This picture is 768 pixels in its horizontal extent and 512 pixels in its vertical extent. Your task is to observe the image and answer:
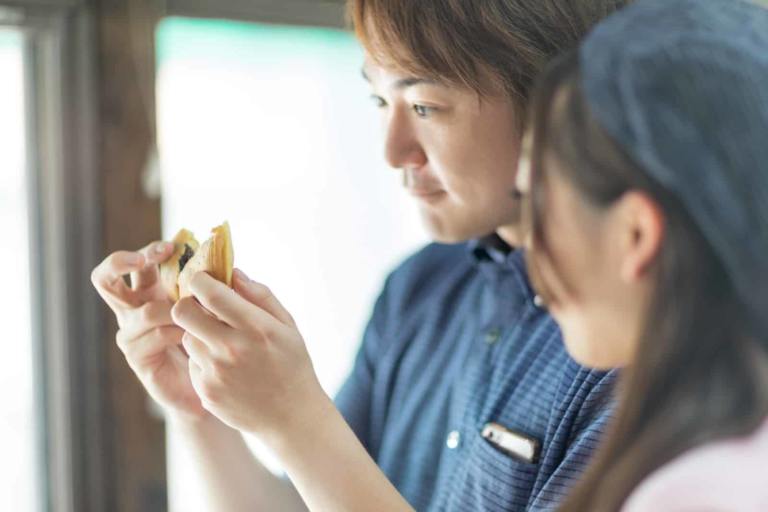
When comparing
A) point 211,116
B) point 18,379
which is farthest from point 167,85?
point 18,379

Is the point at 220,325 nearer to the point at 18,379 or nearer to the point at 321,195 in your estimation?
the point at 18,379

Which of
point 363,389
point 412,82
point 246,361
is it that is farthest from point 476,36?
point 363,389

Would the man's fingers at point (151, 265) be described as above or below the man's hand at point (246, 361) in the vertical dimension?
above

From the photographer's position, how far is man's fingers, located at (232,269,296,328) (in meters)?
0.88

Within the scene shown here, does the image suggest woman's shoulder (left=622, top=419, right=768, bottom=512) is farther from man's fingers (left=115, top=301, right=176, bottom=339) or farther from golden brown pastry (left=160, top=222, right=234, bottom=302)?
man's fingers (left=115, top=301, right=176, bottom=339)

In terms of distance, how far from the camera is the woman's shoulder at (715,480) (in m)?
0.55

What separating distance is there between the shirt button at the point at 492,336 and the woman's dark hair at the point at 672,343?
0.49 m

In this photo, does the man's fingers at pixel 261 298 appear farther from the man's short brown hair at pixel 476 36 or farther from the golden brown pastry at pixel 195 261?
the man's short brown hair at pixel 476 36

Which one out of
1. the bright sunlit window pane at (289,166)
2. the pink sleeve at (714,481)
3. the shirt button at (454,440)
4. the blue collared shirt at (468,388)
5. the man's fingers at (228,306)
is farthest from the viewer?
the bright sunlit window pane at (289,166)

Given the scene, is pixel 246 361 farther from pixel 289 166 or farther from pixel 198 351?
pixel 289 166

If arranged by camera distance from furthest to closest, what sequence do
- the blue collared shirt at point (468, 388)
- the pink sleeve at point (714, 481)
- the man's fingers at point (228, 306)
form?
the blue collared shirt at point (468, 388), the man's fingers at point (228, 306), the pink sleeve at point (714, 481)

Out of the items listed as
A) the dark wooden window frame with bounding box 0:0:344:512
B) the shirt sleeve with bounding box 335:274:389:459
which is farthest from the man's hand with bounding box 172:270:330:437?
the dark wooden window frame with bounding box 0:0:344:512

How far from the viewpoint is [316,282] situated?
2.00 metres

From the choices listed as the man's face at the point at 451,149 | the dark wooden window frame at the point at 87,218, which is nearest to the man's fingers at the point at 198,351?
the man's face at the point at 451,149
